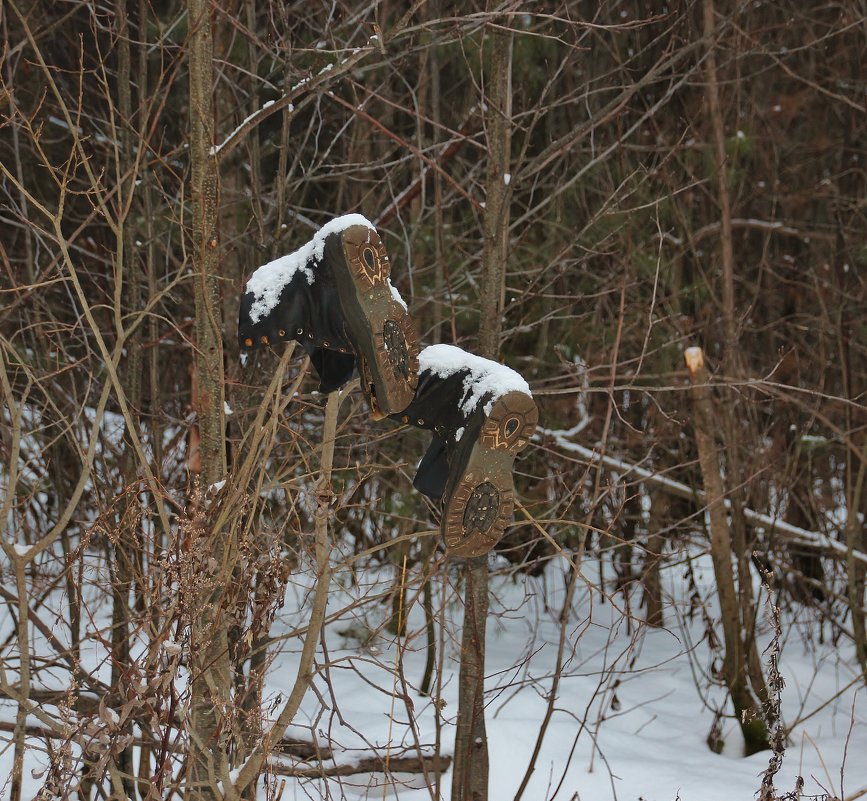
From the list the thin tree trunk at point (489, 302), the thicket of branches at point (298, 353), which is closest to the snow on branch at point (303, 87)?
the thicket of branches at point (298, 353)

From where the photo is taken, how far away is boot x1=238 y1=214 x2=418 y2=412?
281cm

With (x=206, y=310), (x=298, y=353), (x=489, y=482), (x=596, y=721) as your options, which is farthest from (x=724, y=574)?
(x=206, y=310)

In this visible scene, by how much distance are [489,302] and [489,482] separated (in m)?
1.80

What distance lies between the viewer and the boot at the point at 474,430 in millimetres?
2900

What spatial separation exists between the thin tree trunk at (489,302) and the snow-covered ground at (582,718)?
16 cm

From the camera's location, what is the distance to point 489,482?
294 centimetres

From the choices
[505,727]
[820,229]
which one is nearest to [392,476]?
[505,727]

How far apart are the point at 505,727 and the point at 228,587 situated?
3.00 metres

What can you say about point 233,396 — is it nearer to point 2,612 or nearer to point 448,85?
point 2,612

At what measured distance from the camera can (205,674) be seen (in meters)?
3.06

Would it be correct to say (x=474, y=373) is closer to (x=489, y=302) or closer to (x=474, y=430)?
(x=474, y=430)

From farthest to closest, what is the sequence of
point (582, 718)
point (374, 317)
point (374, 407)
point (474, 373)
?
point (582, 718) < point (474, 373) < point (374, 407) < point (374, 317)

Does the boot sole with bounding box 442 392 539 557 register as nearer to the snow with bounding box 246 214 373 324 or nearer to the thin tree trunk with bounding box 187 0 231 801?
the snow with bounding box 246 214 373 324

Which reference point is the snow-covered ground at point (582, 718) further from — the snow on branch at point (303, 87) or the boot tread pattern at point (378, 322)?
the snow on branch at point (303, 87)
